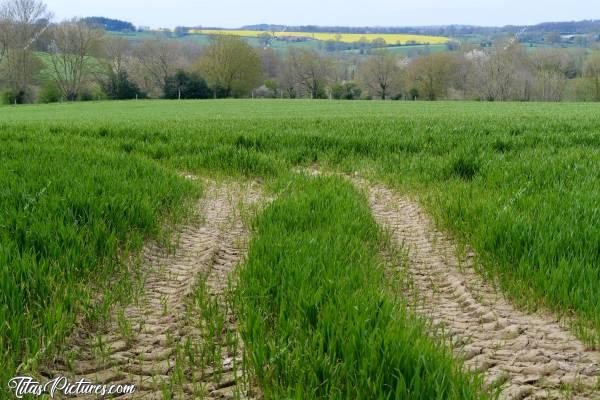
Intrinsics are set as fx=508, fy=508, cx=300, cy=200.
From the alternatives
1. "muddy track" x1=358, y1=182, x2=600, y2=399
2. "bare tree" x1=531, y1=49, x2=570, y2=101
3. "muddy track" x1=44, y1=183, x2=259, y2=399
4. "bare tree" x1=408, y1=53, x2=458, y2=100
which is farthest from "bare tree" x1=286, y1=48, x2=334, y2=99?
"muddy track" x1=44, y1=183, x2=259, y2=399

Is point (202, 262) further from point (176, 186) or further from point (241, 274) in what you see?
point (176, 186)

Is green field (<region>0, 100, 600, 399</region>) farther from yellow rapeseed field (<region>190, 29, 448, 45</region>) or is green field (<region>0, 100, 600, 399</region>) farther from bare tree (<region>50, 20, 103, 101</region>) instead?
yellow rapeseed field (<region>190, 29, 448, 45</region>)

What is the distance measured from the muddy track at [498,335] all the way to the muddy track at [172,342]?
4.42 feet

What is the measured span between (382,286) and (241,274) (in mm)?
1096

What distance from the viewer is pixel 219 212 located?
23.0ft

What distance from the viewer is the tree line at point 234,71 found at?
74250mm

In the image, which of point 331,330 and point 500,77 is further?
point 500,77

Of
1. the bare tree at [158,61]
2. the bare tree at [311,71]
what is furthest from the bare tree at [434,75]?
the bare tree at [158,61]

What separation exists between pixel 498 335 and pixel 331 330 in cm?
132

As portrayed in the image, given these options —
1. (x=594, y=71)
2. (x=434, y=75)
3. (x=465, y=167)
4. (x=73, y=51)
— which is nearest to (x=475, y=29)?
(x=594, y=71)

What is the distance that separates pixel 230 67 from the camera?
8819 centimetres

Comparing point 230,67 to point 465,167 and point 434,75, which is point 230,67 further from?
point 465,167

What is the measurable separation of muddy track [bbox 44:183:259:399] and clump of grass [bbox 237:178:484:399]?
0.16 meters

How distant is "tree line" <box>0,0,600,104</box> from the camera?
244 ft
